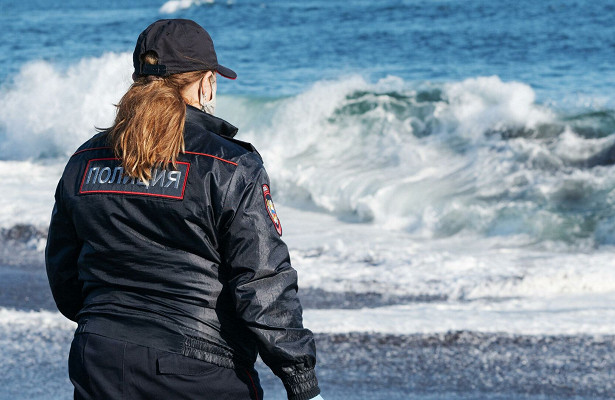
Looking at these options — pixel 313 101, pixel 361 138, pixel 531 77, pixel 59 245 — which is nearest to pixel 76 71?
pixel 313 101

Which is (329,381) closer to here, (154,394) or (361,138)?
(154,394)

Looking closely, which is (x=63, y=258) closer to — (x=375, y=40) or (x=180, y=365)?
(x=180, y=365)

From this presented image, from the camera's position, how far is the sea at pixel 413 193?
4.84 metres

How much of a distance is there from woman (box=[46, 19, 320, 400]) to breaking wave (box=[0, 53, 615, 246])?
6.86 meters

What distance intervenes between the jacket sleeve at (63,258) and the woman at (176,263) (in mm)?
88

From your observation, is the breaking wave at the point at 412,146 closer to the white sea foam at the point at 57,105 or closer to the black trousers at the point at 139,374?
the white sea foam at the point at 57,105

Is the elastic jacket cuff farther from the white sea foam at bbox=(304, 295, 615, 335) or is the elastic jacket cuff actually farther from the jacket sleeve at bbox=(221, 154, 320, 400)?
the white sea foam at bbox=(304, 295, 615, 335)

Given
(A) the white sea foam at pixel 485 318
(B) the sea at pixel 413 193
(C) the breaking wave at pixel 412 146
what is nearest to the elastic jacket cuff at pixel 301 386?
(B) the sea at pixel 413 193

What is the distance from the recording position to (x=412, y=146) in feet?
37.9

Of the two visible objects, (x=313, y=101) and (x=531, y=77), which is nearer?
(x=313, y=101)

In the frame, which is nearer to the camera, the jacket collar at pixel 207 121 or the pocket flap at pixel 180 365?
the pocket flap at pixel 180 365

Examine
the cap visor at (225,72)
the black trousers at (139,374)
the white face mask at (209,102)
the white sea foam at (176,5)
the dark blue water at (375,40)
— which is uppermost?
the white sea foam at (176,5)

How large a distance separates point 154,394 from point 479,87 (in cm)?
1089

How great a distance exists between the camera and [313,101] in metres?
13.3
